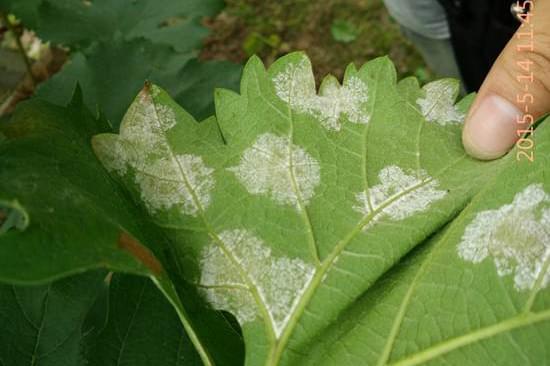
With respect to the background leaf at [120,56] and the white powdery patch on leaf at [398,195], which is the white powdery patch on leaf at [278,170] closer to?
the white powdery patch on leaf at [398,195]

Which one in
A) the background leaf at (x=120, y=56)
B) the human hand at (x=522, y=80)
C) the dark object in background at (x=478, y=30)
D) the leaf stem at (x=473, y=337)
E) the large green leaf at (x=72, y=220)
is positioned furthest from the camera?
the dark object in background at (x=478, y=30)

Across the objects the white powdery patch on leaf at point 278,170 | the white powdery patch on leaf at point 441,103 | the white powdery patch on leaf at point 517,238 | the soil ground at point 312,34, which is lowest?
the soil ground at point 312,34

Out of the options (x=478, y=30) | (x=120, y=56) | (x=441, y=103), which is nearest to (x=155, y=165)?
(x=441, y=103)

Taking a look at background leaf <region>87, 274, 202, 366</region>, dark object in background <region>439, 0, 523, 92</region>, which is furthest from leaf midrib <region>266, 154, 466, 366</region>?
Answer: dark object in background <region>439, 0, 523, 92</region>

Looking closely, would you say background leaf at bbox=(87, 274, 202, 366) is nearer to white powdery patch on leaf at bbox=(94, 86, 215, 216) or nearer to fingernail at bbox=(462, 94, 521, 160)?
white powdery patch on leaf at bbox=(94, 86, 215, 216)

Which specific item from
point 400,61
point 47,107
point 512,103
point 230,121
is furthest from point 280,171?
point 400,61

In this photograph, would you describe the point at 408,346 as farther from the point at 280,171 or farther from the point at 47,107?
the point at 47,107

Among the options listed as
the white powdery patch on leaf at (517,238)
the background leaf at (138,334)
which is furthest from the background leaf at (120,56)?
the white powdery patch on leaf at (517,238)
